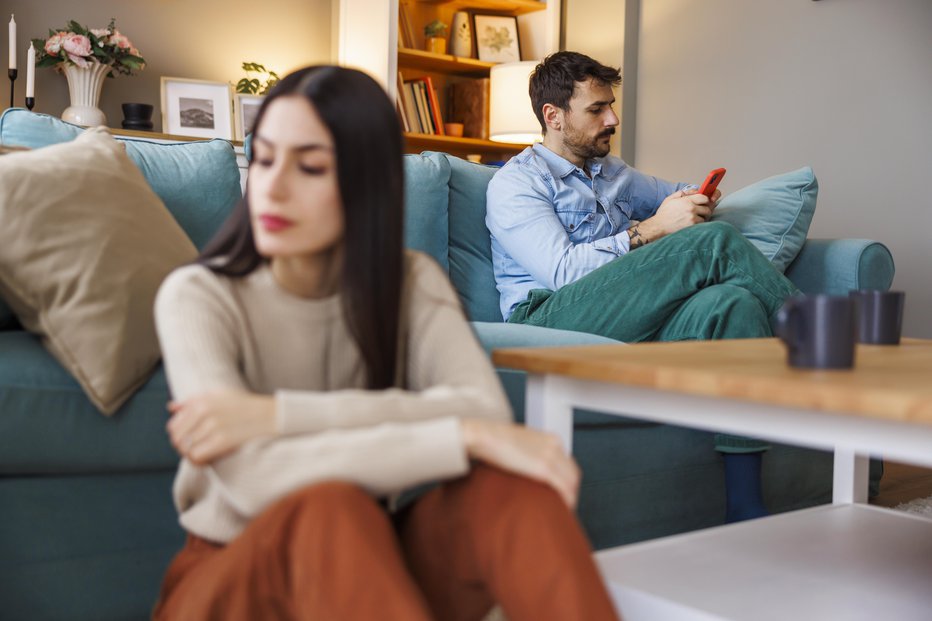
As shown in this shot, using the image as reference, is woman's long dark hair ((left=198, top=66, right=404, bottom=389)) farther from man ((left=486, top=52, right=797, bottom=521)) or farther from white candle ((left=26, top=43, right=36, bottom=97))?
white candle ((left=26, top=43, right=36, bottom=97))

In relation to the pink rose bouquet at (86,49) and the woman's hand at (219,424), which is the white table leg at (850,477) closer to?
the woman's hand at (219,424)

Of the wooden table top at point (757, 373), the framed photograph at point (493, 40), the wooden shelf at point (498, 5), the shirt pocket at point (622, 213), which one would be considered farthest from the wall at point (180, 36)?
the wooden table top at point (757, 373)

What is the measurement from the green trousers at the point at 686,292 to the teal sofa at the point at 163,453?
12cm

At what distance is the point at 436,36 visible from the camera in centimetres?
433

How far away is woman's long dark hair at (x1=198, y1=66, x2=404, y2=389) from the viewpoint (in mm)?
946

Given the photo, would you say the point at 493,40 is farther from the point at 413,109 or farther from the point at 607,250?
the point at 607,250

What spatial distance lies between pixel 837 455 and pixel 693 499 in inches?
13.4

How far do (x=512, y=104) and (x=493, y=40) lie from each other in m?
0.51

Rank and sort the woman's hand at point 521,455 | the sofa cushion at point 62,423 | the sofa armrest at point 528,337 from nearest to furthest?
the woman's hand at point 521,455
the sofa cushion at point 62,423
the sofa armrest at point 528,337

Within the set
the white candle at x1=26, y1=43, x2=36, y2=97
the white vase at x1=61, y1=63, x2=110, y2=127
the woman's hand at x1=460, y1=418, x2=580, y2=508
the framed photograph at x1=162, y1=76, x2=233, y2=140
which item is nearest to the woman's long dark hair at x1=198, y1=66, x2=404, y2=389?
the woman's hand at x1=460, y1=418, x2=580, y2=508

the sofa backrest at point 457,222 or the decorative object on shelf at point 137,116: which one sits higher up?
the decorative object on shelf at point 137,116

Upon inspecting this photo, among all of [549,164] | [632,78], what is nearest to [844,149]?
[632,78]

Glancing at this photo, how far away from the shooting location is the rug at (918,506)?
2381mm

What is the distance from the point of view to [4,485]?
1347 millimetres
